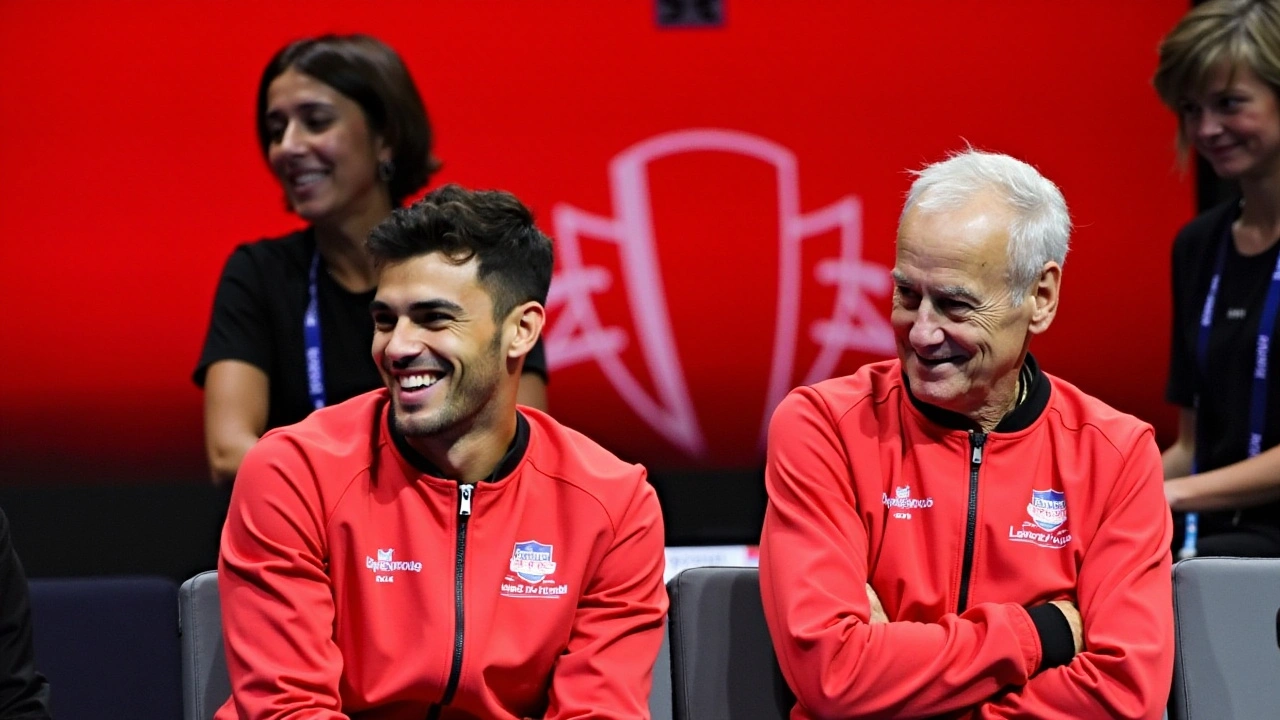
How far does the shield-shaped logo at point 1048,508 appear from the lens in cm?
248

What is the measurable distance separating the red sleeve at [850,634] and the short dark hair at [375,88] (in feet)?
4.94

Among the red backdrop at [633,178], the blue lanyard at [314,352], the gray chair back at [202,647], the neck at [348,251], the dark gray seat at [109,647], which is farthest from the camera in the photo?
the red backdrop at [633,178]

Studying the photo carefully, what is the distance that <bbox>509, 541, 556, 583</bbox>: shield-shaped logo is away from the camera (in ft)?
7.89

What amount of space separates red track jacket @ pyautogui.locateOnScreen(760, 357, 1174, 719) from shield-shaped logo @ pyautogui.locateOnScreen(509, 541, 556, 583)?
1.11ft

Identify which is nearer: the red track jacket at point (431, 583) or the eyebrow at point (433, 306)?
the red track jacket at point (431, 583)

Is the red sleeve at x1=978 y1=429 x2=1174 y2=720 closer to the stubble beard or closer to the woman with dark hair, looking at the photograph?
the stubble beard

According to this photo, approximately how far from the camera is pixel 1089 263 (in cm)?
459

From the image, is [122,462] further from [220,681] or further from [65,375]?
[220,681]

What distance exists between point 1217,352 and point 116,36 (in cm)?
298

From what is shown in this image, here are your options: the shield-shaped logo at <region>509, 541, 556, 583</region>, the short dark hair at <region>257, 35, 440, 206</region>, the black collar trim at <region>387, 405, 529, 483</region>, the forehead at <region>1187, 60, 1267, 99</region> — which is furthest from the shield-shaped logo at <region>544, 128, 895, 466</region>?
the shield-shaped logo at <region>509, 541, 556, 583</region>

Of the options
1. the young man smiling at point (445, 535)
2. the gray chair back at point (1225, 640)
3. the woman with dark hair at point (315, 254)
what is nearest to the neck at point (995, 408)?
the gray chair back at point (1225, 640)

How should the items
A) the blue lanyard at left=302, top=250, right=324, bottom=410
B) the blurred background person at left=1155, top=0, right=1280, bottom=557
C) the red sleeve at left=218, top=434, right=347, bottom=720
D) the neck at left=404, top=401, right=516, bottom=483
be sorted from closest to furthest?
the red sleeve at left=218, top=434, right=347, bottom=720
the neck at left=404, top=401, right=516, bottom=483
the blurred background person at left=1155, top=0, right=1280, bottom=557
the blue lanyard at left=302, top=250, right=324, bottom=410

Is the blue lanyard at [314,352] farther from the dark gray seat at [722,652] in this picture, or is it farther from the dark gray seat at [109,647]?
the dark gray seat at [722,652]

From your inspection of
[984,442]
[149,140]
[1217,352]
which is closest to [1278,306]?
[1217,352]
